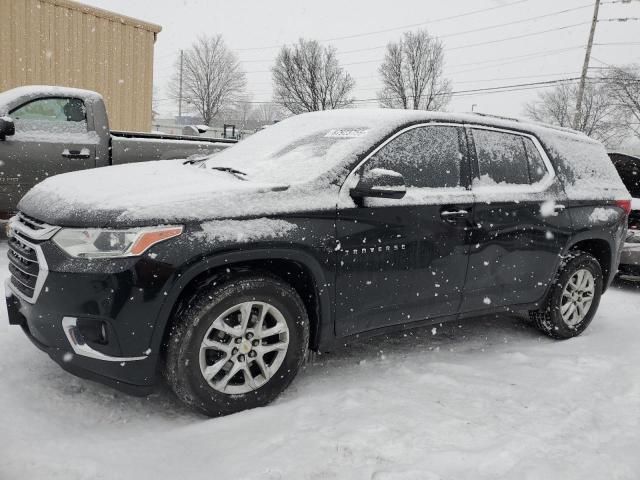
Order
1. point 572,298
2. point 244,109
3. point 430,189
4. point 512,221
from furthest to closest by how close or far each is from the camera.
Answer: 1. point 244,109
2. point 572,298
3. point 512,221
4. point 430,189

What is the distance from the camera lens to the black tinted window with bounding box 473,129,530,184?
12.6 ft

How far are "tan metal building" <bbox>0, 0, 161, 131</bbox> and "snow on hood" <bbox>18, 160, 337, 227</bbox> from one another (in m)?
9.95

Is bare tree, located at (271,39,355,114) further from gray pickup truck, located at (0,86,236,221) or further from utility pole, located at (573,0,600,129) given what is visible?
gray pickup truck, located at (0,86,236,221)

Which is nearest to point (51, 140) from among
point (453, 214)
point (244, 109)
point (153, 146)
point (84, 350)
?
point (153, 146)

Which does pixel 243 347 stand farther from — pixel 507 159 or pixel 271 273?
pixel 507 159

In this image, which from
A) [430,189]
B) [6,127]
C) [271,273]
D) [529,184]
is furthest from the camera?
[6,127]

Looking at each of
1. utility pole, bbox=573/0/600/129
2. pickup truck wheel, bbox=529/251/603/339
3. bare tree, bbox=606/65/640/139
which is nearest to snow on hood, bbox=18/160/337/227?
pickup truck wheel, bbox=529/251/603/339

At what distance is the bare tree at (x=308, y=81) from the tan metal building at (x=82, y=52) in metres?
35.0

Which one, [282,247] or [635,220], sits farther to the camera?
[635,220]

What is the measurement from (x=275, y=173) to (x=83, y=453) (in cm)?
176

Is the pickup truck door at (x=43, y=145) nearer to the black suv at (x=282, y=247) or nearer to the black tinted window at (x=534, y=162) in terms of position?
the black suv at (x=282, y=247)

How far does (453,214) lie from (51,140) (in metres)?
4.92

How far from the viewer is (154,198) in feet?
8.70

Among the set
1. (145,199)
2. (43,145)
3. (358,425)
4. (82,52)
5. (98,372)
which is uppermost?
(82,52)
